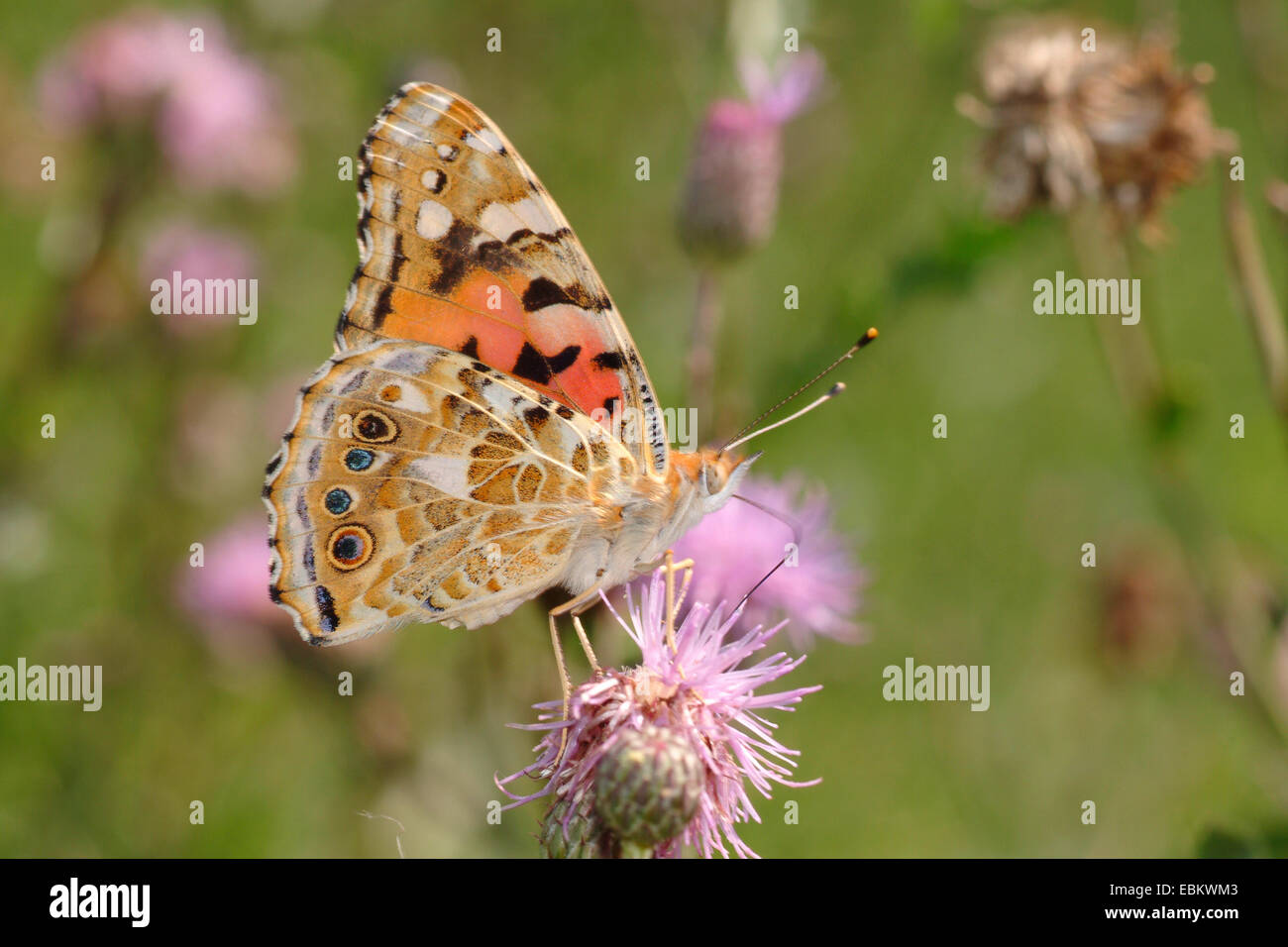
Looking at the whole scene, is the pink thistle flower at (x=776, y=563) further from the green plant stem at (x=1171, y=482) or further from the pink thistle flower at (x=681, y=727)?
the green plant stem at (x=1171, y=482)

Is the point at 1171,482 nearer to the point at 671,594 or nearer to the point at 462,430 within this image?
the point at 671,594

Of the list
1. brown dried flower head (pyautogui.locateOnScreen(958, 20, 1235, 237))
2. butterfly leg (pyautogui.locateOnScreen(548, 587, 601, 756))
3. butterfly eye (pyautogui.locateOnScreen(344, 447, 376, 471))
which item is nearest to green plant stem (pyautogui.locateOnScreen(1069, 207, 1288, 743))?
brown dried flower head (pyautogui.locateOnScreen(958, 20, 1235, 237))

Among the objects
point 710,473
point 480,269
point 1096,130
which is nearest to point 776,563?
point 710,473

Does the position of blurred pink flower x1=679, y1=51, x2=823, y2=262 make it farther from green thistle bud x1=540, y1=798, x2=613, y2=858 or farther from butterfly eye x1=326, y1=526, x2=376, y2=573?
green thistle bud x1=540, y1=798, x2=613, y2=858

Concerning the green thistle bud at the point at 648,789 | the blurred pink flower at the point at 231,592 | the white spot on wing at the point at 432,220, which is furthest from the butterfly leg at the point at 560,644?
the blurred pink flower at the point at 231,592

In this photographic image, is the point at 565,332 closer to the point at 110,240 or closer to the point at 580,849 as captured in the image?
the point at 580,849

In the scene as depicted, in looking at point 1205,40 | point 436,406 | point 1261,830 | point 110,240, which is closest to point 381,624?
point 436,406
